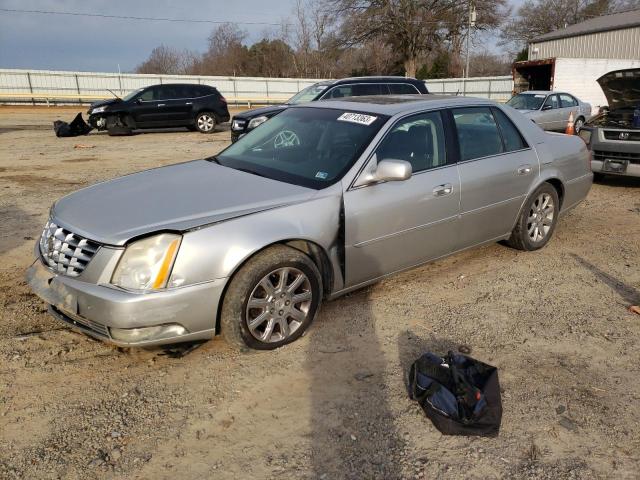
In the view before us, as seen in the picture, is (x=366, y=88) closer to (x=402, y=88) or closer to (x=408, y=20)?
(x=402, y=88)

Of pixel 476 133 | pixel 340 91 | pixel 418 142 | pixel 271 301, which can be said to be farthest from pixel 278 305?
pixel 340 91

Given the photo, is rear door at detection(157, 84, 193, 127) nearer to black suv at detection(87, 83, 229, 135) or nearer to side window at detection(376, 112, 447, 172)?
black suv at detection(87, 83, 229, 135)

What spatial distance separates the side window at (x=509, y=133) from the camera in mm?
4980

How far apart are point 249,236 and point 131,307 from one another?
2.61ft

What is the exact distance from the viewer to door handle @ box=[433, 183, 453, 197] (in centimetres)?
421

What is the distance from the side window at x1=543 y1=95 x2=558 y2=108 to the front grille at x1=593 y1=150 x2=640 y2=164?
680 cm

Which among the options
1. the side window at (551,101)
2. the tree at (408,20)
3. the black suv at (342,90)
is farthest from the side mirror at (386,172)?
the tree at (408,20)

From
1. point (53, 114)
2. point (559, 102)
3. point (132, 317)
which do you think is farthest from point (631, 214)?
point (53, 114)

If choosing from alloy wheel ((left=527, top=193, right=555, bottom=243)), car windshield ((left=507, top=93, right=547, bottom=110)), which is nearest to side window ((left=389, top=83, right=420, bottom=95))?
car windshield ((left=507, top=93, right=547, bottom=110))

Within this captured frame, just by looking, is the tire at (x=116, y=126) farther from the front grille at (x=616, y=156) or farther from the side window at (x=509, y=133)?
the side window at (x=509, y=133)

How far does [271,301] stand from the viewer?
3.44 meters

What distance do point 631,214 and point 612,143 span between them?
186cm

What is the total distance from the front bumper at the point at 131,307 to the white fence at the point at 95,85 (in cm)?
3011

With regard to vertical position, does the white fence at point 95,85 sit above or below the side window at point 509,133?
above
